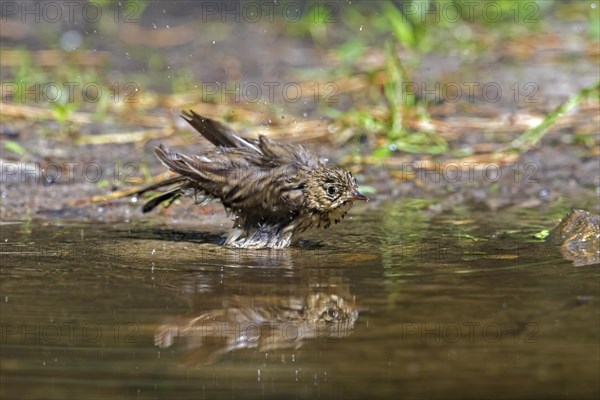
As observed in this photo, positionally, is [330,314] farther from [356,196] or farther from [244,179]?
[244,179]

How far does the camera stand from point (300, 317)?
457 centimetres

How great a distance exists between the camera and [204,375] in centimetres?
379

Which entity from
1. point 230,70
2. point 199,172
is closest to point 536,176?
point 199,172

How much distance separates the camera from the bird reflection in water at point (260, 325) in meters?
4.14

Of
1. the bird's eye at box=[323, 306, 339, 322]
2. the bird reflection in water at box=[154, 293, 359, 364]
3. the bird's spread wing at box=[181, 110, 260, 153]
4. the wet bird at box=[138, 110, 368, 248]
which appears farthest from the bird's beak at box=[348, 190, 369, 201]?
the bird's eye at box=[323, 306, 339, 322]

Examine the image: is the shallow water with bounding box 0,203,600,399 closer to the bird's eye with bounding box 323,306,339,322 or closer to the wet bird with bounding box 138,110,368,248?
the bird's eye with bounding box 323,306,339,322

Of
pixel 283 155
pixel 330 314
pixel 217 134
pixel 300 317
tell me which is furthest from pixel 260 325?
pixel 217 134

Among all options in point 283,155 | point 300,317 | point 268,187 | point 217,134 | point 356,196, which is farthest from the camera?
point 217,134

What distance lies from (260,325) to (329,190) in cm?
167

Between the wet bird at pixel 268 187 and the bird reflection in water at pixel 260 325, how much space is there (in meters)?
1.17

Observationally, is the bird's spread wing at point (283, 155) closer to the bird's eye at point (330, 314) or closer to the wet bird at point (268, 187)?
the wet bird at point (268, 187)

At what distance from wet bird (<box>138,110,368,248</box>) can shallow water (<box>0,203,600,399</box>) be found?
17 cm

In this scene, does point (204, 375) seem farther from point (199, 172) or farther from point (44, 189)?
point (44, 189)

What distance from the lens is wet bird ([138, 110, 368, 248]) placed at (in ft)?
19.8
